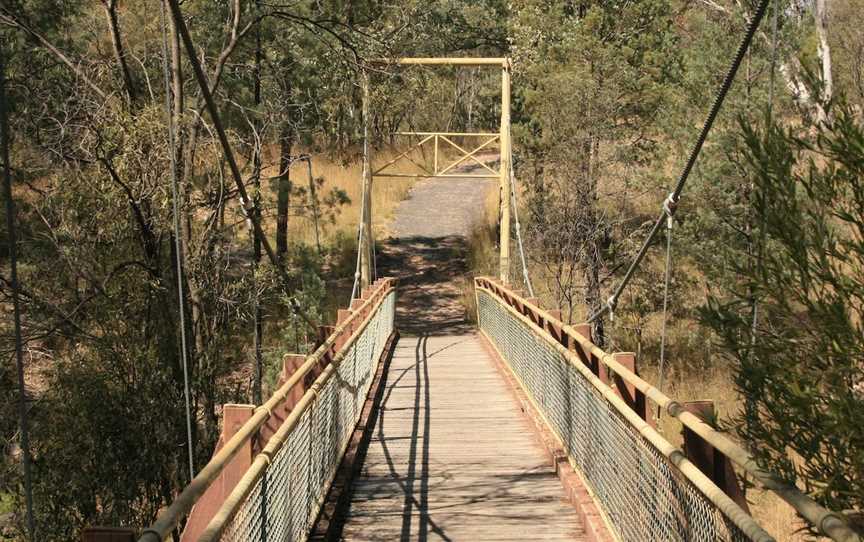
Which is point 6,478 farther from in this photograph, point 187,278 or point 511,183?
point 511,183

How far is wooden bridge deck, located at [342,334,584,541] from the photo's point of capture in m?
6.25

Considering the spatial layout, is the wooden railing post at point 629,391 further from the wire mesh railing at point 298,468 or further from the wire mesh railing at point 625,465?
the wire mesh railing at point 298,468

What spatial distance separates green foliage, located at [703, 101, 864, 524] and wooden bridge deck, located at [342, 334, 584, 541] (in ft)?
8.31

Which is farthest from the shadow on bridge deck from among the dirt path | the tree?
the tree

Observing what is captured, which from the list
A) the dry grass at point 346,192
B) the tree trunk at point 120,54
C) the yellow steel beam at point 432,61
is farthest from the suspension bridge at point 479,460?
the dry grass at point 346,192

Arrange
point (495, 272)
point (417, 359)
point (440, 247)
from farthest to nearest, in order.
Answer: point (440, 247) < point (495, 272) < point (417, 359)

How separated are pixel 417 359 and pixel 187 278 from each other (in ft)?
13.5

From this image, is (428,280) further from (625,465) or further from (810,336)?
(810,336)

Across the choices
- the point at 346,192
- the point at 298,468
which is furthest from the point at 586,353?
the point at 346,192

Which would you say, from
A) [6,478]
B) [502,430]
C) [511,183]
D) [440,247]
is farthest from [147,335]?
[440,247]

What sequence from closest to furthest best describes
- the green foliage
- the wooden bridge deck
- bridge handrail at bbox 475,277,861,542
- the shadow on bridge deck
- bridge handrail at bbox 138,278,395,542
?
bridge handrail at bbox 475,277,861,542, bridge handrail at bbox 138,278,395,542, the green foliage, the wooden bridge deck, the shadow on bridge deck

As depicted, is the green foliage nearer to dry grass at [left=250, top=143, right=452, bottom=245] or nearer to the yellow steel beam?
the yellow steel beam

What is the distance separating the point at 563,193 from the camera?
19.8 meters

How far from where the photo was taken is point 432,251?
115 ft
